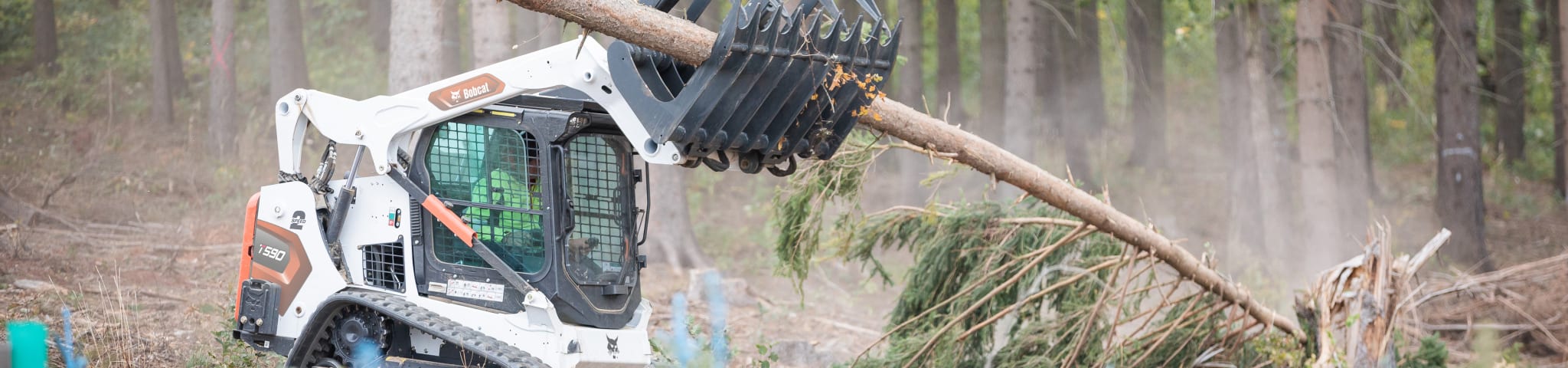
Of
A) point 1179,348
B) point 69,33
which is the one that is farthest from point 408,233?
point 69,33

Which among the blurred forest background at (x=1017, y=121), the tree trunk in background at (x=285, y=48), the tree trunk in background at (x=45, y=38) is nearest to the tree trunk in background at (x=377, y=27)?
the blurred forest background at (x=1017, y=121)

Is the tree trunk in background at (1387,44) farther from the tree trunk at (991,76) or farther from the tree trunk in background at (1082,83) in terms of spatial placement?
the tree trunk at (991,76)

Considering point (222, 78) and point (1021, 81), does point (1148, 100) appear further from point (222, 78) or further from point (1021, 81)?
point (222, 78)

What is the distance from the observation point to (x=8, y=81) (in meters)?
10.5

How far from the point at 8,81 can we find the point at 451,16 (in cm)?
711

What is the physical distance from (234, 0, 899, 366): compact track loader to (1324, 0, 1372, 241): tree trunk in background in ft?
39.5

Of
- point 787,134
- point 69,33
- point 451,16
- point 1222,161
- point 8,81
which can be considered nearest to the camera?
point 787,134

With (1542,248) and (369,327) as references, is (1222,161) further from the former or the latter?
(369,327)

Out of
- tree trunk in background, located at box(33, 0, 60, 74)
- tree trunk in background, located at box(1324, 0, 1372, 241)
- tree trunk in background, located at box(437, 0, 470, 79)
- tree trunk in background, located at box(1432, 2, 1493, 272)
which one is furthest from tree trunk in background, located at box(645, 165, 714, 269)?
tree trunk in background, located at box(1432, 2, 1493, 272)

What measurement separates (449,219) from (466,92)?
1.93ft

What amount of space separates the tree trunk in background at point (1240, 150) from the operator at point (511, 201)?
41.9 ft

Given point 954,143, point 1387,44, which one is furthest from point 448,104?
point 1387,44

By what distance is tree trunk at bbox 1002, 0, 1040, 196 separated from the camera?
49.6ft

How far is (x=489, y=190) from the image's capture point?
556cm
